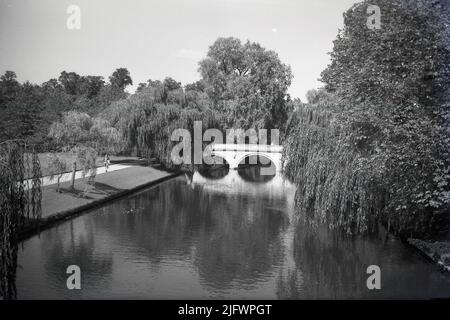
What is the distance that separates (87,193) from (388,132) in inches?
738

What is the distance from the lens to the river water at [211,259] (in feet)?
49.6

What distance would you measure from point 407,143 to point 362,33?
7.03 meters

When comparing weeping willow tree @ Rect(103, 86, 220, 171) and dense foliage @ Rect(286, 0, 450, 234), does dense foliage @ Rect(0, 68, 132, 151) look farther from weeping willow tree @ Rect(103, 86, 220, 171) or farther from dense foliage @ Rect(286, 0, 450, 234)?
dense foliage @ Rect(286, 0, 450, 234)

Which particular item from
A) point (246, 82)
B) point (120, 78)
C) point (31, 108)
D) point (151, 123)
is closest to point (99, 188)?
point (151, 123)

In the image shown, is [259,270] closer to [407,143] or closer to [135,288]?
[135,288]

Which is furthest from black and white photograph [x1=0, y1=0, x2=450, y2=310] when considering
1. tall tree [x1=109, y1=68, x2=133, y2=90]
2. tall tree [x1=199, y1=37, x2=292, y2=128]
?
tall tree [x1=109, y1=68, x2=133, y2=90]

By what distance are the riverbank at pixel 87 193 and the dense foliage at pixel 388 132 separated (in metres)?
11.9

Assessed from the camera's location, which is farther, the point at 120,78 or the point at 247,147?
the point at 120,78

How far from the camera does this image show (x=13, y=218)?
1170 cm

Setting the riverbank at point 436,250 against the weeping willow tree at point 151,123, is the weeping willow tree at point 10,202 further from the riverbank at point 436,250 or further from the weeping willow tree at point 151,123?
the weeping willow tree at point 151,123

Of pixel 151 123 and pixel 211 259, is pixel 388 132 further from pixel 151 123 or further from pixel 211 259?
pixel 151 123

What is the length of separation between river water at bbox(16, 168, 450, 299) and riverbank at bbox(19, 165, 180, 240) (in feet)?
2.01

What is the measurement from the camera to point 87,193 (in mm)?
28781

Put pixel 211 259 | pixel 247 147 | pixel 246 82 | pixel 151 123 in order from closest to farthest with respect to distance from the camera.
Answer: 1. pixel 211 259
2. pixel 151 123
3. pixel 247 147
4. pixel 246 82
